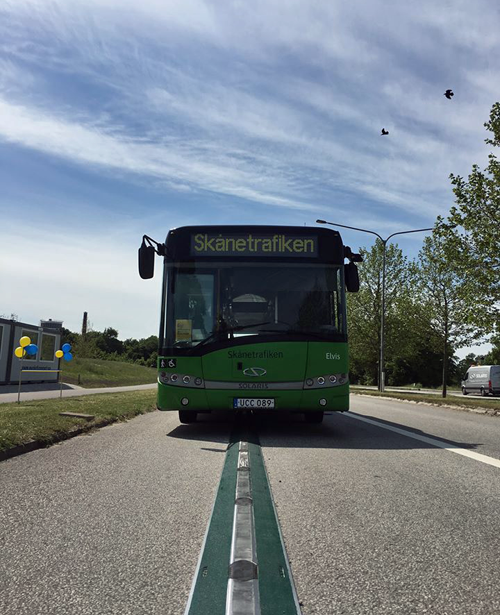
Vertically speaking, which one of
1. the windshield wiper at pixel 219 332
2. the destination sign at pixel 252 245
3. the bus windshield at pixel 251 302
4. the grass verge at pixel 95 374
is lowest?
the grass verge at pixel 95 374

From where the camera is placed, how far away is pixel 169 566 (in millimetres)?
2766

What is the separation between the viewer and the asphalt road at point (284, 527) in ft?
7.89

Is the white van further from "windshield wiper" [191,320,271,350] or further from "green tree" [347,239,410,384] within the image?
"windshield wiper" [191,320,271,350]

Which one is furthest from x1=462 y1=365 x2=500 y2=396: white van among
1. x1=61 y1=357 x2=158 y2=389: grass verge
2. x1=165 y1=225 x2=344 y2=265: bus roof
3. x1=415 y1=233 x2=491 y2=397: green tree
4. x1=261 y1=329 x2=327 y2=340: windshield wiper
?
x1=261 y1=329 x2=327 y2=340: windshield wiper

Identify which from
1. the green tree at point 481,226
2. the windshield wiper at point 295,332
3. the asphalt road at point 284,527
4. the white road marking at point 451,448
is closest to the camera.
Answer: the asphalt road at point 284,527

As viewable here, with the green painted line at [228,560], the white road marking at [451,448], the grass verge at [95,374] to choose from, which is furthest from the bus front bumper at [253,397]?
the grass verge at [95,374]

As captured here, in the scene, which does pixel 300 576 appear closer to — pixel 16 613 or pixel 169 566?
pixel 169 566

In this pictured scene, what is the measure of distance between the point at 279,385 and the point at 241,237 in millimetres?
2501

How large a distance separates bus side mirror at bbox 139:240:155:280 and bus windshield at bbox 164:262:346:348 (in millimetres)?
488

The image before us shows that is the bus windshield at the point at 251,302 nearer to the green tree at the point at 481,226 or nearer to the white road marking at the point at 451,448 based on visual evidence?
the white road marking at the point at 451,448

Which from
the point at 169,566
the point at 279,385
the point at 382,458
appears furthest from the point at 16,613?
the point at 279,385

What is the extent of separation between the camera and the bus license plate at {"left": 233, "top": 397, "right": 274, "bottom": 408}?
27.8 feet

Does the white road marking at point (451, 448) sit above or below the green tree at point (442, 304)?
below

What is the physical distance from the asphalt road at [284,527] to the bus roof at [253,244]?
10.7ft
